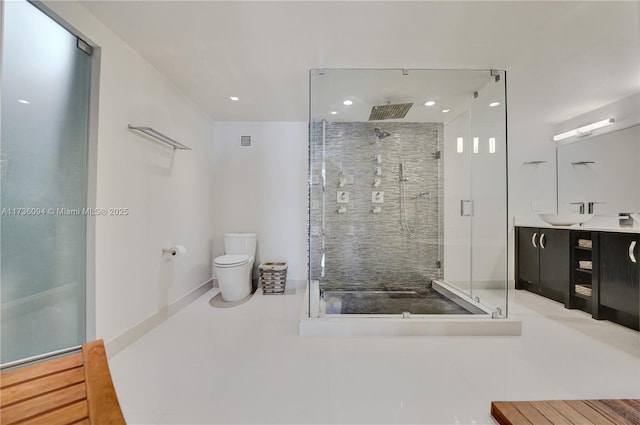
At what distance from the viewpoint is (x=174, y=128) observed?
9.15ft

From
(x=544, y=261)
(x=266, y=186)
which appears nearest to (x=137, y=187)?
(x=266, y=186)

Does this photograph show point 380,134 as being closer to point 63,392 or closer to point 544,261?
point 544,261

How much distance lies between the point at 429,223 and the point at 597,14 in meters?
2.08

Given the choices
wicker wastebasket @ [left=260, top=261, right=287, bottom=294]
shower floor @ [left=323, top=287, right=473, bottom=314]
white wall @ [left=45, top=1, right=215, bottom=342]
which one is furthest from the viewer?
wicker wastebasket @ [left=260, top=261, right=287, bottom=294]

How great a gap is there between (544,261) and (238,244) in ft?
12.4

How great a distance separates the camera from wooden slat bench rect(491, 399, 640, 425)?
3.98 ft

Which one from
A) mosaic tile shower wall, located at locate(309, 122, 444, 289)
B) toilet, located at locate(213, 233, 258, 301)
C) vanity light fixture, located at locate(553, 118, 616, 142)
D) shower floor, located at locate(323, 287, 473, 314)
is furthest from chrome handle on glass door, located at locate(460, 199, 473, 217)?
toilet, located at locate(213, 233, 258, 301)

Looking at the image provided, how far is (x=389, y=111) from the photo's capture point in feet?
9.75

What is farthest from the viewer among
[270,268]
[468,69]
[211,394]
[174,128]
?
[270,268]

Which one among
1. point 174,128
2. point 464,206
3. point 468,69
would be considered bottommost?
point 464,206

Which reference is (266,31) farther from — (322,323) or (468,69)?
(322,323)

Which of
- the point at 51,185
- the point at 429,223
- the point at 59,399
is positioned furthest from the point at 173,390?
the point at 429,223

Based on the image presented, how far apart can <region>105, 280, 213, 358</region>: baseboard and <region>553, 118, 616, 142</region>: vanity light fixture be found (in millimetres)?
5110

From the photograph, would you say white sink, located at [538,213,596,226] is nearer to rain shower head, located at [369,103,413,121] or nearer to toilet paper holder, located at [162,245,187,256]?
rain shower head, located at [369,103,413,121]
